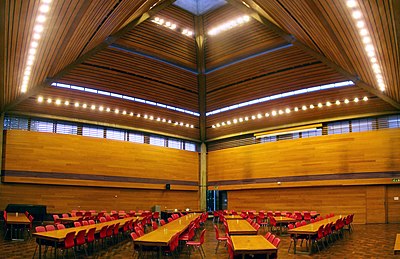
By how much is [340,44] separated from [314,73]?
659cm

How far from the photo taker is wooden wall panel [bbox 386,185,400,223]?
2119 cm

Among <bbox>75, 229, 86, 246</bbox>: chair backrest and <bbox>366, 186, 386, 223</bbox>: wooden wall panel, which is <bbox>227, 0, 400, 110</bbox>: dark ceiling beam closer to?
<bbox>366, 186, 386, 223</bbox>: wooden wall panel

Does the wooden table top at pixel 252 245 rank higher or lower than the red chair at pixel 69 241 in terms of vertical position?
higher

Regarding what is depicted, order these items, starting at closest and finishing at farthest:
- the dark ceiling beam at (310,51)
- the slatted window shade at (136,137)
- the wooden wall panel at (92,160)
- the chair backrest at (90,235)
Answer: the chair backrest at (90,235), the dark ceiling beam at (310,51), the wooden wall panel at (92,160), the slatted window shade at (136,137)

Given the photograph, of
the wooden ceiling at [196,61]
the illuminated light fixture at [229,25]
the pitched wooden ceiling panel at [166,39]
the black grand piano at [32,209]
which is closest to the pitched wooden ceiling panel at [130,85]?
the wooden ceiling at [196,61]

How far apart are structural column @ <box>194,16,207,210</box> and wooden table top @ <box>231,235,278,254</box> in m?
17.0

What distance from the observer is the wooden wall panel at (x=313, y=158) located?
70.5ft

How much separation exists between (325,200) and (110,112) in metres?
14.9

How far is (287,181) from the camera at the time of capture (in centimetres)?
2477

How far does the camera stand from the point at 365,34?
41.3 feet

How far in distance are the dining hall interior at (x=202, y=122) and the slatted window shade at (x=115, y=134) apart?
0.10 metres

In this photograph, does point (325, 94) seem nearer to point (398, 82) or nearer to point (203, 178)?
point (398, 82)

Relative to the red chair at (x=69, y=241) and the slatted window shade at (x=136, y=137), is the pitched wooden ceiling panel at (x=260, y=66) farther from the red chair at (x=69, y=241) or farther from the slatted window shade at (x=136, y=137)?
the red chair at (x=69, y=241)

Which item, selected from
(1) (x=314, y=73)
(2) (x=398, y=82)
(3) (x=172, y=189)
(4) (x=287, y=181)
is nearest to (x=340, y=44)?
(2) (x=398, y=82)
